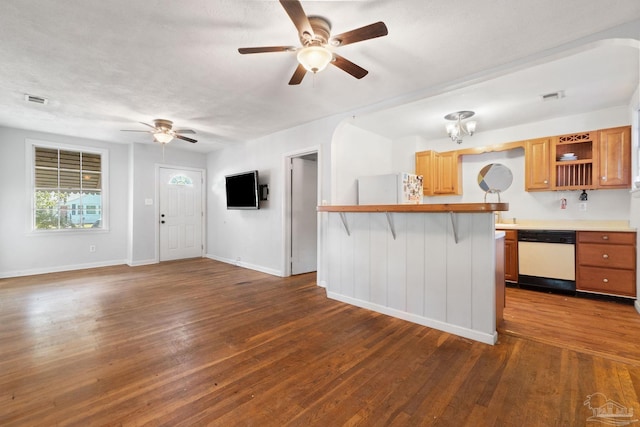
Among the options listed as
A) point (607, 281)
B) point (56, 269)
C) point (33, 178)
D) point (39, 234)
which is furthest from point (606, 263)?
point (33, 178)

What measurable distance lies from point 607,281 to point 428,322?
2.63 meters

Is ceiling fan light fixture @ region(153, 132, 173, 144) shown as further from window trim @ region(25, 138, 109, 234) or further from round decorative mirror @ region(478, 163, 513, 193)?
round decorative mirror @ region(478, 163, 513, 193)

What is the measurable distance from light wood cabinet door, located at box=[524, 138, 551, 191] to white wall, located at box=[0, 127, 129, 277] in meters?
7.55

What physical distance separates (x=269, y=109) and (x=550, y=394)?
12.9 feet

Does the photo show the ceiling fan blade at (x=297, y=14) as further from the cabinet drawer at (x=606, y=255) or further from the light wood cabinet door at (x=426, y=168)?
the cabinet drawer at (x=606, y=255)

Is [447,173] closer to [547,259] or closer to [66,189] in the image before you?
[547,259]

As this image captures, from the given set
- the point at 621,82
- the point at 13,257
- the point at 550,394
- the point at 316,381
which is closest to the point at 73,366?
the point at 316,381

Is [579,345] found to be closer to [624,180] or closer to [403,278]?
[403,278]

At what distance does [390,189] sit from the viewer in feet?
12.2

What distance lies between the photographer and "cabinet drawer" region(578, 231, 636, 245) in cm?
329

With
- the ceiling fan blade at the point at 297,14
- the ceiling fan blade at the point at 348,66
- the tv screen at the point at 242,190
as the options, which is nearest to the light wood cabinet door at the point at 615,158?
the ceiling fan blade at the point at 348,66

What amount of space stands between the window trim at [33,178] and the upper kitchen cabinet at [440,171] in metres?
6.26

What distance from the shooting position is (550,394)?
1679 mm

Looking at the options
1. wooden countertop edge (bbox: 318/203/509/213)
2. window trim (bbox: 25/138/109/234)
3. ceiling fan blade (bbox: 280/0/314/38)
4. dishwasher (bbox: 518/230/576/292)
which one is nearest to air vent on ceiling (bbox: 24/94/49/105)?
window trim (bbox: 25/138/109/234)
